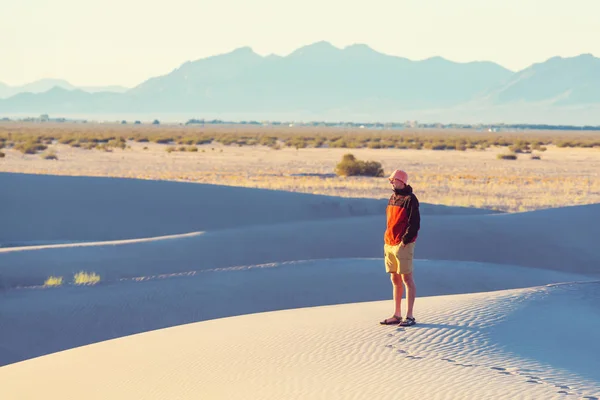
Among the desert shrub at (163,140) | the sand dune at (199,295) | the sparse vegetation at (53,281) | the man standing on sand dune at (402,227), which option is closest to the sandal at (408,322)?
the man standing on sand dune at (402,227)

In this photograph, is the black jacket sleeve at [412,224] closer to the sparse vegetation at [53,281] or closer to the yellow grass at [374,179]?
the sparse vegetation at [53,281]

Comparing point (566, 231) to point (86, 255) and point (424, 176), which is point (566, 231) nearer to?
point (86, 255)

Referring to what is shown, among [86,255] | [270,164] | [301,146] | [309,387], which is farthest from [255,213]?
[301,146]

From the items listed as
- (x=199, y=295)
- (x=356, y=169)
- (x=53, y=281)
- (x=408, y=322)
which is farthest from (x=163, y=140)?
(x=408, y=322)

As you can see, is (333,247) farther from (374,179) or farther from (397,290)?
(374,179)

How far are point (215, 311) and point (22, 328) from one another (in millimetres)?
2641

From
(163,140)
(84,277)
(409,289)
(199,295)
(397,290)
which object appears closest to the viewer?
(409,289)

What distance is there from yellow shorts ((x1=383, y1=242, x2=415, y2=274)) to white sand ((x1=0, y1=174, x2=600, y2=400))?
59cm

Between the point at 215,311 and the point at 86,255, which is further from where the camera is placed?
the point at 86,255

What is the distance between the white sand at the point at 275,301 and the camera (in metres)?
7.83

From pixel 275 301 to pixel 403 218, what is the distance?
5954 millimetres

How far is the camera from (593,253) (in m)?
21.4

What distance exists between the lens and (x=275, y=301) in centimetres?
1470

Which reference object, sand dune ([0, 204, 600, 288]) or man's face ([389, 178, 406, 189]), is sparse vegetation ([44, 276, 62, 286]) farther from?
man's face ([389, 178, 406, 189])
